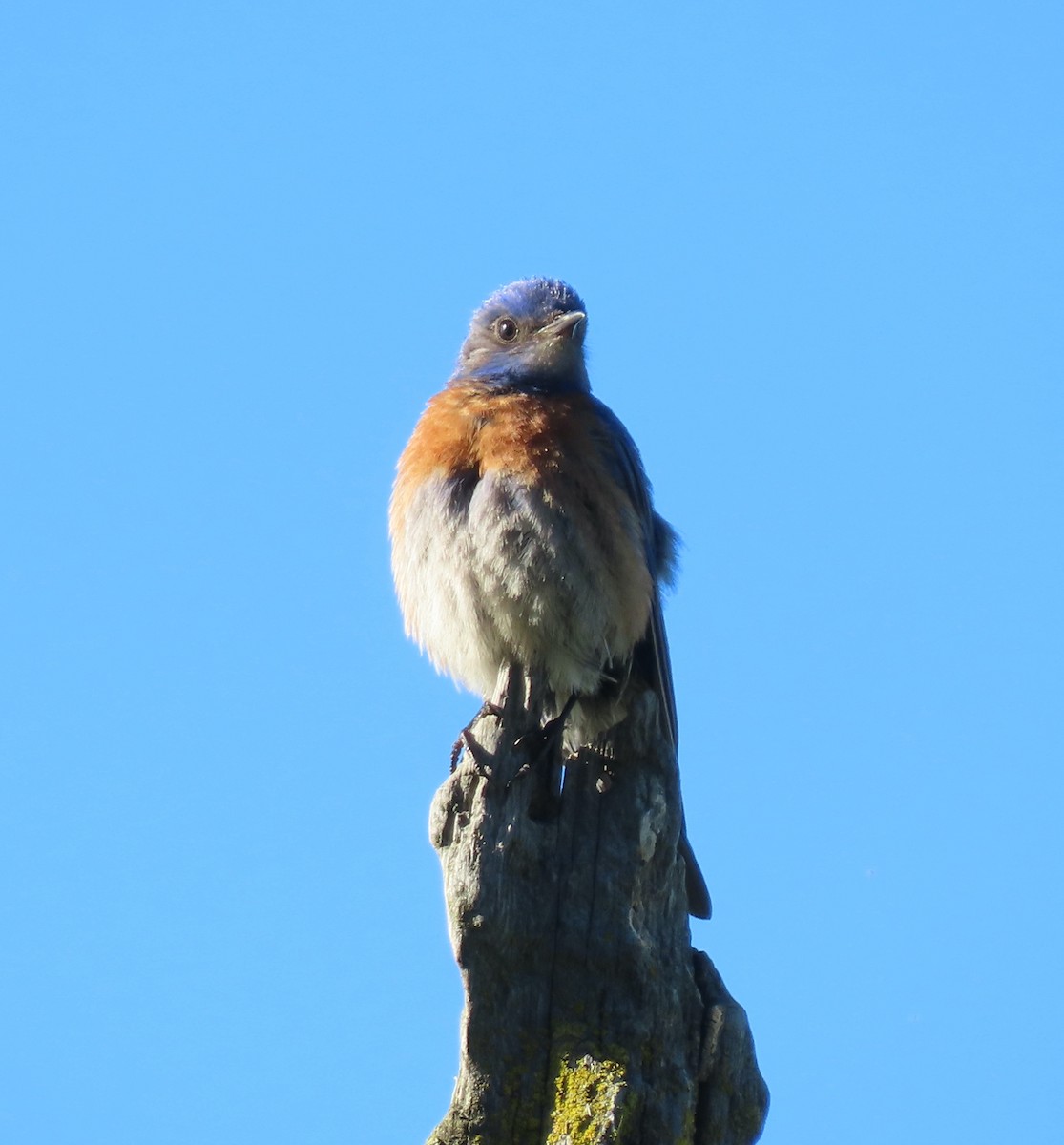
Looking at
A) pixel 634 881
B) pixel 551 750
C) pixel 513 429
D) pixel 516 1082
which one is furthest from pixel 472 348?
pixel 516 1082

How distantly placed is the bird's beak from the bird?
1.90ft

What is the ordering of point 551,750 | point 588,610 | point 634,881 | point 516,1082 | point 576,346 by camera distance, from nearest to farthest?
1. point 516,1082
2. point 634,881
3. point 551,750
4. point 588,610
5. point 576,346

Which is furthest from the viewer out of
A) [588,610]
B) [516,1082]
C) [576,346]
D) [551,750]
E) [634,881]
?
[576,346]

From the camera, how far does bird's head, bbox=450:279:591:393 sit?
8.60 metres

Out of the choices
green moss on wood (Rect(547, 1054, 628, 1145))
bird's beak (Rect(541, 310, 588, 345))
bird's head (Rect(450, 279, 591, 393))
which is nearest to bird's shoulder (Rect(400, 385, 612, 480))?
bird's head (Rect(450, 279, 591, 393))

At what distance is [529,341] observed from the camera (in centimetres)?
884

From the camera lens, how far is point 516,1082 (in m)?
5.48

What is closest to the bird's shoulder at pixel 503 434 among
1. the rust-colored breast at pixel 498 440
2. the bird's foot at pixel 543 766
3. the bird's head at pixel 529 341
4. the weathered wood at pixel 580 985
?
the rust-colored breast at pixel 498 440

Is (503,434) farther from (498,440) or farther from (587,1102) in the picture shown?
(587,1102)

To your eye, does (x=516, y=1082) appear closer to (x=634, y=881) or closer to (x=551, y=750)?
(x=634, y=881)

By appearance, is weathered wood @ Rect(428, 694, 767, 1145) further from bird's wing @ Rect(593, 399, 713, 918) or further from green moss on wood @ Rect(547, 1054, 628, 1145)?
bird's wing @ Rect(593, 399, 713, 918)

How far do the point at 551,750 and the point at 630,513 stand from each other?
1818mm

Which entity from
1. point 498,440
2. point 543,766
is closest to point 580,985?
point 543,766

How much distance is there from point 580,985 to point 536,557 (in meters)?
2.29
